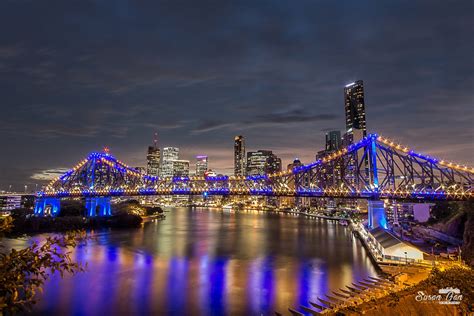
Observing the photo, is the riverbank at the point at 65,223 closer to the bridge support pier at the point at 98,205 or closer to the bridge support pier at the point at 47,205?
the bridge support pier at the point at 98,205

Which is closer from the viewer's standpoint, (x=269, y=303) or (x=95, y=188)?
(x=269, y=303)

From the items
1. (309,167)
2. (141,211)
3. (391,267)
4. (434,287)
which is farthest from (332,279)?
(141,211)

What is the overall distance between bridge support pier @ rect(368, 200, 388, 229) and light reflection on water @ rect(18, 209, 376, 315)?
4.49m

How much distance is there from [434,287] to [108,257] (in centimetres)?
3461

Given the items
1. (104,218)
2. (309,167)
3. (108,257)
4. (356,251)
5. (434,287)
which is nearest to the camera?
(434,287)

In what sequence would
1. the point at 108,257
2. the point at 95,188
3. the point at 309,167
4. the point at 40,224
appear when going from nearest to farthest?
the point at 108,257 < the point at 40,224 < the point at 309,167 < the point at 95,188

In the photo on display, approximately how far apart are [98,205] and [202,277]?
62.3 meters

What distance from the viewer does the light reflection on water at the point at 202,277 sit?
75.9ft

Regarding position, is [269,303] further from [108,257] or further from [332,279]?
[108,257]

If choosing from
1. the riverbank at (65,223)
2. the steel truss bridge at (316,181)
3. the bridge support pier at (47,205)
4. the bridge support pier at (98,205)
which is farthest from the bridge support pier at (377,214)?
the bridge support pier at (47,205)

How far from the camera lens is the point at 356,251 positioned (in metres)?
42.8

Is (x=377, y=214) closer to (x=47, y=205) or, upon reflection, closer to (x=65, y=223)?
(x=65, y=223)

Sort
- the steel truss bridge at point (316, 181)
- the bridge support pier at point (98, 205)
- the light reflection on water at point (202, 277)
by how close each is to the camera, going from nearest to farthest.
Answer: the light reflection on water at point (202, 277) → the steel truss bridge at point (316, 181) → the bridge support pier at point (98, 205)

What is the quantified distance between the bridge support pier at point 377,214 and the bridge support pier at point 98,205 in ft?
206
